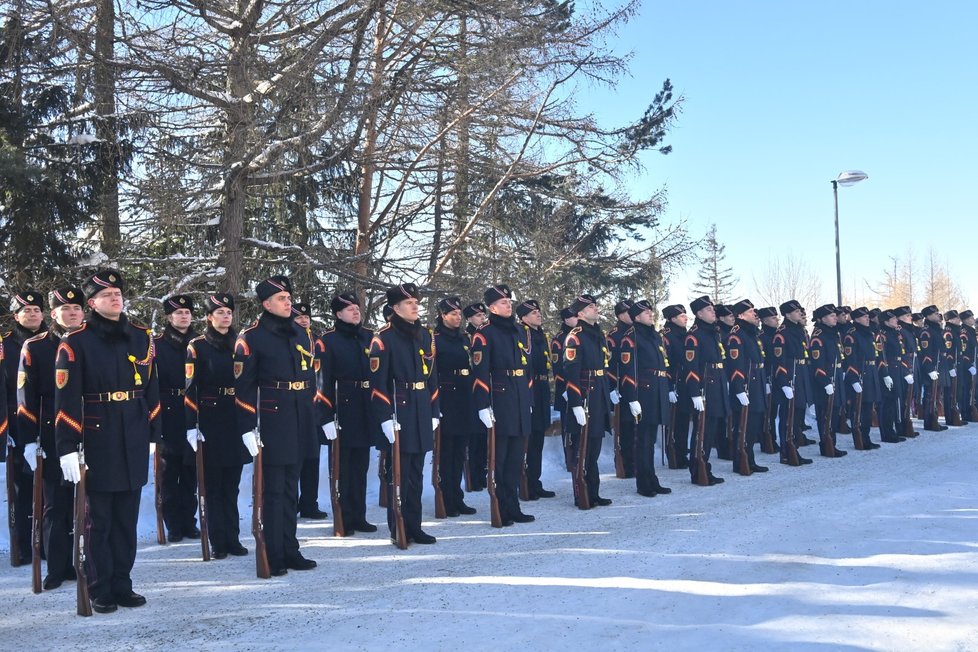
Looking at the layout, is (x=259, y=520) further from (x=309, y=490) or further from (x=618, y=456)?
(x=618, y=456)

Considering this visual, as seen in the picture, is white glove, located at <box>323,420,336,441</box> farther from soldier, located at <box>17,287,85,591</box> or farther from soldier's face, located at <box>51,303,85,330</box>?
soldier's face, located at <box>51,303,85,330</box>

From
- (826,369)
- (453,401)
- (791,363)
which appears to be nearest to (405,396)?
(453,401)

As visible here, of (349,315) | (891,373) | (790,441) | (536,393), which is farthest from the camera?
(891,373)

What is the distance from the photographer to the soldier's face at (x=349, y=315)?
8.41 metres

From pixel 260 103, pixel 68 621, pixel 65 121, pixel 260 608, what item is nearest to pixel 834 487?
pixel 260 608

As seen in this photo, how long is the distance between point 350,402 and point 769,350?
6543mm

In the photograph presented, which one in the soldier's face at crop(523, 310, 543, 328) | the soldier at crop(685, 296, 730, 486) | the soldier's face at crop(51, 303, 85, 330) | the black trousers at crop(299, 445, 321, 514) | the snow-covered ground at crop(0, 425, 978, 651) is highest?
the soldier's face at crop(523, 310, 543, 328)

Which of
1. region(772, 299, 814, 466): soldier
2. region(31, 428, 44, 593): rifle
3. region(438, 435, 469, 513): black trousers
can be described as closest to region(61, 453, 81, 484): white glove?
region(31, 428, 44, 593): rifle

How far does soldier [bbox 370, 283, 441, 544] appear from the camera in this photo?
7199 mm

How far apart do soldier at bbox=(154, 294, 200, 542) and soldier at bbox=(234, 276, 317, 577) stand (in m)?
1.54

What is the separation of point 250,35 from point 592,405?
6415mm

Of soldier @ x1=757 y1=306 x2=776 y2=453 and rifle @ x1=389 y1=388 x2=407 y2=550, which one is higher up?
soldier @ x1=757 y1=306 x2=776 y2=453

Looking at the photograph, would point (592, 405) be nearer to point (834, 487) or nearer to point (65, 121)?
point (834, 487)

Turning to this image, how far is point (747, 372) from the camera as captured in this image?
11.0 metres
